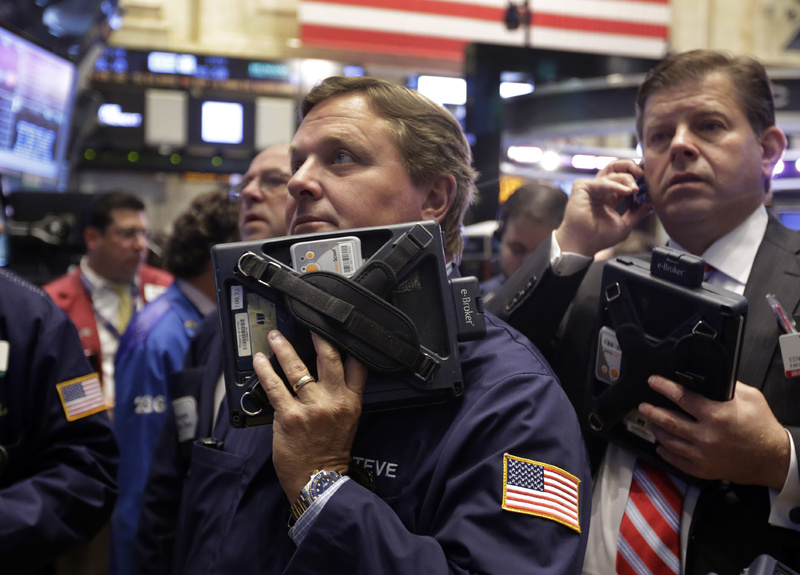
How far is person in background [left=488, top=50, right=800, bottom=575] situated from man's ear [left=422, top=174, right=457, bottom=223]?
0.36m

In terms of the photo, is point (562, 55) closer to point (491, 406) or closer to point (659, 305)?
point (659, 305)

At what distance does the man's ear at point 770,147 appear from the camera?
1.69 meters

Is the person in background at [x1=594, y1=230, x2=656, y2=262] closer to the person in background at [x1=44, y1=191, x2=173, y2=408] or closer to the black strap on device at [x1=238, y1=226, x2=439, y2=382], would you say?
the black strap on device at [x1=238, y1=226, x2=439, y2=382]

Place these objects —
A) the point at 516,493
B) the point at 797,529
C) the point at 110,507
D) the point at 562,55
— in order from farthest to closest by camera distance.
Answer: the point at 562,55 < the point at 110,507 < the point at 797,529 < the point at 516,493

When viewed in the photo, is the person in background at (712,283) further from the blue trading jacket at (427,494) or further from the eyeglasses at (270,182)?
the eyeglasses at (270,182)

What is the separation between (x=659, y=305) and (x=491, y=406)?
401 millimetres

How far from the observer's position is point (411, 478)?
1190 mm

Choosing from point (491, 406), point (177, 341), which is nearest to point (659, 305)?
point (491, 406)

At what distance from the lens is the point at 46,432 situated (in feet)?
5.68

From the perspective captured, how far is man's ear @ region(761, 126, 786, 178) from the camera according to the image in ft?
5.56

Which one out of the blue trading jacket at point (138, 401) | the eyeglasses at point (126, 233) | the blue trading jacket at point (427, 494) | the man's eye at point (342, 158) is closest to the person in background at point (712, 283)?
the blue trading jacket at point (427, 494)

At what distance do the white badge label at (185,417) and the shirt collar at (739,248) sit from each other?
130cm

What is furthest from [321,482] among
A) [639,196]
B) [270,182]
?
[270,182]

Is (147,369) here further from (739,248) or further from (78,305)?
(739,248)
